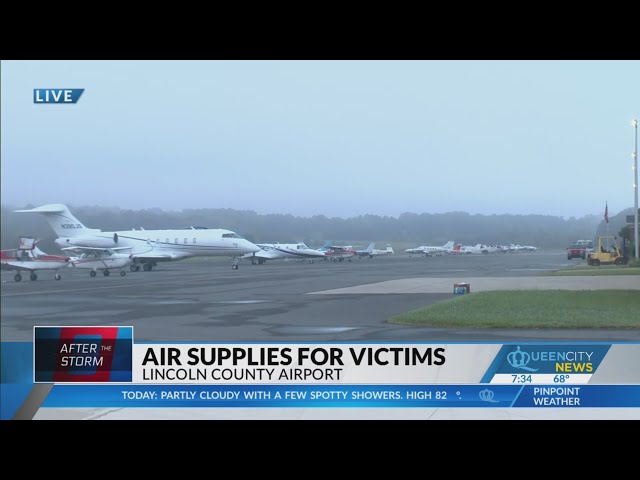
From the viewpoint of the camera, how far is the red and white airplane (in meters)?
8.55

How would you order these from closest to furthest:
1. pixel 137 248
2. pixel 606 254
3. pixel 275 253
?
pixel 606 254 < pixel 137 248 < pixel 275 253

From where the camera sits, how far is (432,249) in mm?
10742

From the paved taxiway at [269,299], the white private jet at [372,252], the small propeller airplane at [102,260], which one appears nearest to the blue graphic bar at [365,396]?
the paved taxiway at [269,299]

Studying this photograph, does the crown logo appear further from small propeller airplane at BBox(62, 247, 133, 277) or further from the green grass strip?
small propeller airplane at BBox(62, 247, 133, 277)

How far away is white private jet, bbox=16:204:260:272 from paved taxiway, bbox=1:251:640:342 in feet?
1.08

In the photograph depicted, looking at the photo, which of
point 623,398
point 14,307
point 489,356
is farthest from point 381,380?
point 14,307

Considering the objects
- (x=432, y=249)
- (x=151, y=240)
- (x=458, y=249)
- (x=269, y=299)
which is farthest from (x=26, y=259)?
(x=458, y=249)

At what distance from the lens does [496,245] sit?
10172mm

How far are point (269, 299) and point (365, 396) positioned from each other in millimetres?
4637

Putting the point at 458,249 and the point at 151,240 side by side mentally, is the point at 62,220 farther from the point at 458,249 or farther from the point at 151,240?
the point at 458,249

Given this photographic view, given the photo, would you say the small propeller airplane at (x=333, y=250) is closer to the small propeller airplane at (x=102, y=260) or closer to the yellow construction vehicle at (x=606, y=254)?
the small propeller airplane at (x=102, y=260)

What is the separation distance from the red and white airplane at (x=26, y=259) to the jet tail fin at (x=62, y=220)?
0.35 m

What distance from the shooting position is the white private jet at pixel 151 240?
878cm

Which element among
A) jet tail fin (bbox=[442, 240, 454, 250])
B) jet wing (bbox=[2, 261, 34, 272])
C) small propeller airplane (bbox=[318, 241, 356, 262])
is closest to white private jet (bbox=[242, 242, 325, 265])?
small propeller airplane (bbox=[318, 241, 356, 262])
